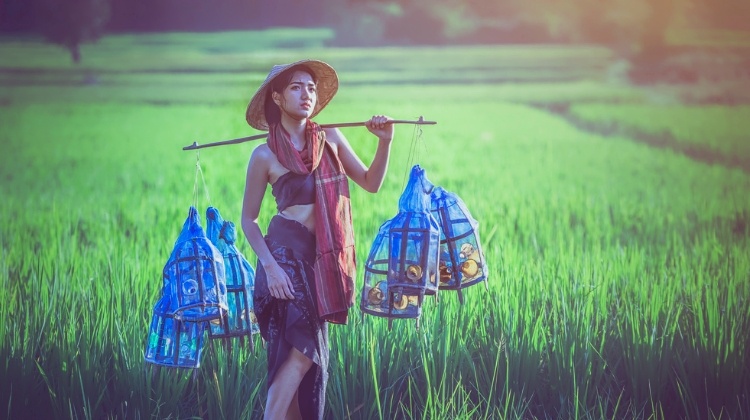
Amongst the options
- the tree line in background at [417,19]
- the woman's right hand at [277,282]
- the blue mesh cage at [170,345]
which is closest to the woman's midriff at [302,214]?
the woman's right hand at [277,282]

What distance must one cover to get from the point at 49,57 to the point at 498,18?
335cm

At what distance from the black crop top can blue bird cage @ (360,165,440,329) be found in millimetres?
214

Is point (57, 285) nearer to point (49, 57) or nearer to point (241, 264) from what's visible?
point (241, 264)

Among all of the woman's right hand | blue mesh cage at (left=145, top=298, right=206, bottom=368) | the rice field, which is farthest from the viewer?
the rice field

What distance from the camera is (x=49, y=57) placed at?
Result: 7.54 metres

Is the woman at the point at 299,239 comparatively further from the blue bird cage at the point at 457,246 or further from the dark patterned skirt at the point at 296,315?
the blue bird cage at the point at 457,246

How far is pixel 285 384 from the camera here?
8.07ft

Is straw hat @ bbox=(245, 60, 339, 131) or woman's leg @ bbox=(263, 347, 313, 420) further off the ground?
straw hat @ bbox=(245, 60, 339, 131)

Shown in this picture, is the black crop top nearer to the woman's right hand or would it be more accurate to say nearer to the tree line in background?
the woman's right hand

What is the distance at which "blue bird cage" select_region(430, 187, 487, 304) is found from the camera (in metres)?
2.62

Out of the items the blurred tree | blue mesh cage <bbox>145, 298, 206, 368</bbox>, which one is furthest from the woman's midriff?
the blurred tree

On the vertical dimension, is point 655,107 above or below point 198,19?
below

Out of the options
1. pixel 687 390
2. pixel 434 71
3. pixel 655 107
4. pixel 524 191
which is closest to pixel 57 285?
pixel 687 390

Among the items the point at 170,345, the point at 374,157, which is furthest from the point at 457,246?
the point at 170,345
